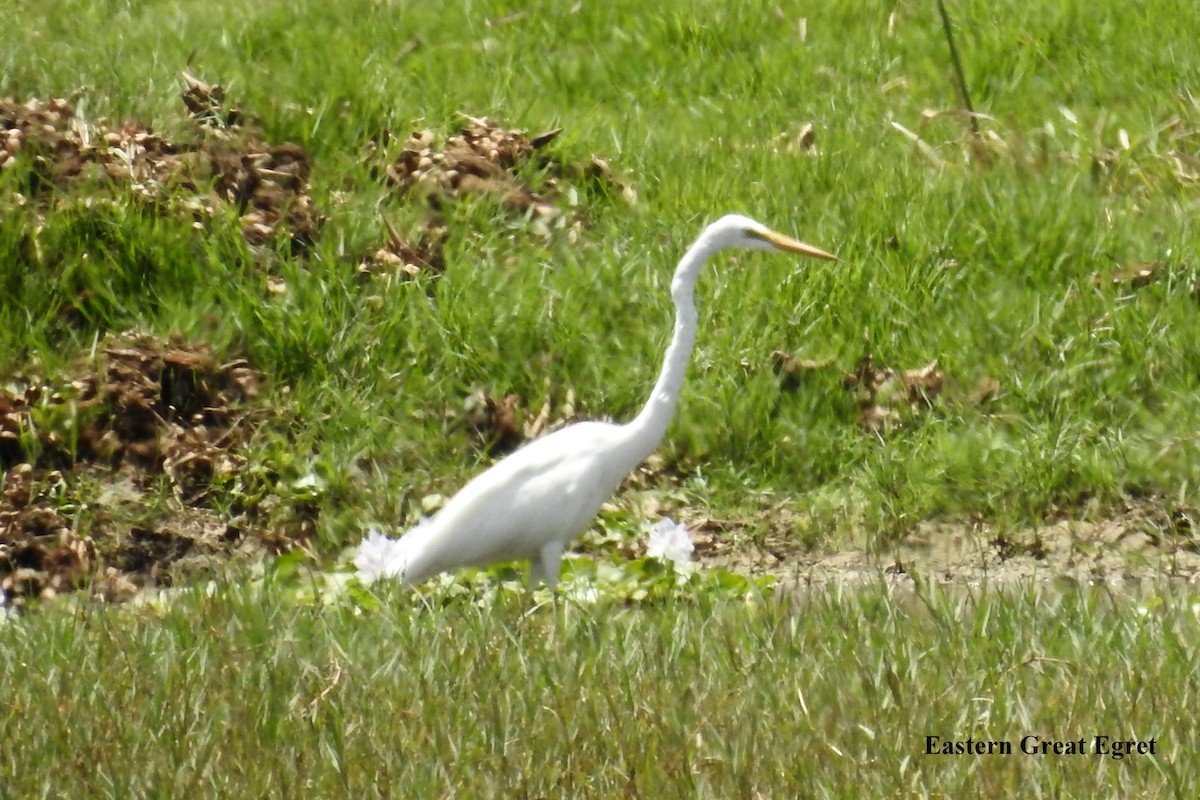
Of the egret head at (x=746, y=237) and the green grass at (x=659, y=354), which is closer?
the green grass at (x=659, y=354)

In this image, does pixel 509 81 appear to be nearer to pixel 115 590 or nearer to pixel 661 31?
pixel 661 31

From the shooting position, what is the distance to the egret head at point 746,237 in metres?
5.82

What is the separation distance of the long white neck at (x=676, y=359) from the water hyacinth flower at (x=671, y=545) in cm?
28

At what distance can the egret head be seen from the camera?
582cm

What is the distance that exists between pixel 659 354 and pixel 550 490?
1.51 meters

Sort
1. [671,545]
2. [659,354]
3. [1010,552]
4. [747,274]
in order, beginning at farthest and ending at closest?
1. [747,274]
2. [659,354]
3. [1010,552]
4. [671,545]

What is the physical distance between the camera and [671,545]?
5633 mm

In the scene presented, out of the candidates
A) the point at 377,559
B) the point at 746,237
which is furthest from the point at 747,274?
the point at 377,559

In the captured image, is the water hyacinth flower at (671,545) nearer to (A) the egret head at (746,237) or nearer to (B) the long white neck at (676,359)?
(B) the long white neck at (676,359)

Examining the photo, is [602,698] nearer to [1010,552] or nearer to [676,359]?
[676,359]

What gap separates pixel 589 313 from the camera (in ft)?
23.9

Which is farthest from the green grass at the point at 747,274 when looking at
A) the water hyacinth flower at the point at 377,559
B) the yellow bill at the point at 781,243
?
the yellow bill at the point at 781,243

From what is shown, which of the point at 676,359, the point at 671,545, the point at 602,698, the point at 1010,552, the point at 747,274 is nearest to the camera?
the point at 602,698

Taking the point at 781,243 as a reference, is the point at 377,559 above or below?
below
